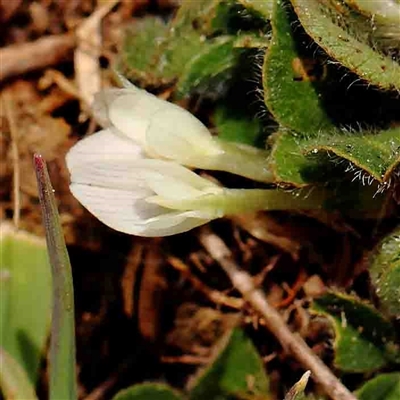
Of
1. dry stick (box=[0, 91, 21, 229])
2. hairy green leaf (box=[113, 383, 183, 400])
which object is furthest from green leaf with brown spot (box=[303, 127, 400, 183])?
dry stick (box=[0, 91, 21, 229])

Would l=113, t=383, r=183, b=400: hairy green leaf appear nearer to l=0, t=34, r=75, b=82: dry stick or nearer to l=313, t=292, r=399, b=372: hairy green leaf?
l=313, t=292, r=399, b=372: hairy green leaf

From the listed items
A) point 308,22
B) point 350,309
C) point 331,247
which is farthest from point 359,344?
point 308,22

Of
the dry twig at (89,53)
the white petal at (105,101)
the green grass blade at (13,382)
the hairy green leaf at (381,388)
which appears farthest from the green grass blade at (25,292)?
the hairy green leaf at (381,388)

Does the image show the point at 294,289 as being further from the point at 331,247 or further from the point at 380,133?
the point at 380,133

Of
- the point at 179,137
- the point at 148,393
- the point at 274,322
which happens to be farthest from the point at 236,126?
the point at 148,393

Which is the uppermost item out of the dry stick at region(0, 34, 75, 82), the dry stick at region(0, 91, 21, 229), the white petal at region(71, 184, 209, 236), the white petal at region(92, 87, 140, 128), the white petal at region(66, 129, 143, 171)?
the white petal at region(92, 87, 140, 128)

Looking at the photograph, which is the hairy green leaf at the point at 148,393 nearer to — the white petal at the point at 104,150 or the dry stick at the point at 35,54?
the white petal at the point at 104,150
